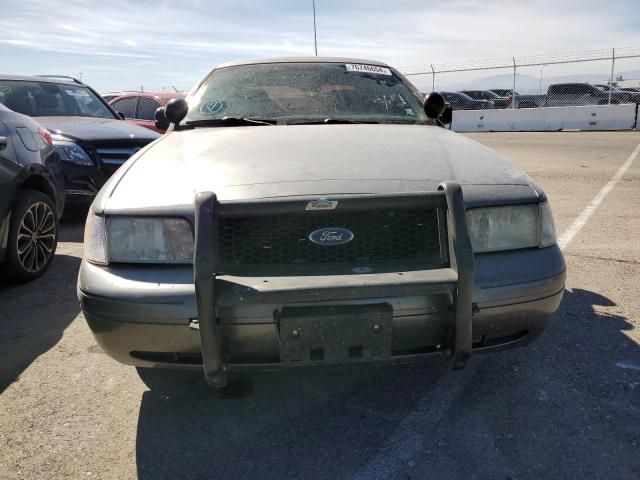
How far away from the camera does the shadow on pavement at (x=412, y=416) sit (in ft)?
6.97

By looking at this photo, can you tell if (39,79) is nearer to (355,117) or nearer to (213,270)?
(355,117)

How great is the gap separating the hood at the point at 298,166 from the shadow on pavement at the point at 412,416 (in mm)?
822

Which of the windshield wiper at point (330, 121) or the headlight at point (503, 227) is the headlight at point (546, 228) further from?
the windshield wiper at point (330, 121)

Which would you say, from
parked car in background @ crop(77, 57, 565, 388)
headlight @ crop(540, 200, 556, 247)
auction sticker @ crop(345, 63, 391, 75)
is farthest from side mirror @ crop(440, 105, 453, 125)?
headlight @ crop(540, 200, 556, 247)

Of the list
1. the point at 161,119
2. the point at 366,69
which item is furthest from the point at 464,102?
the point at 161,119

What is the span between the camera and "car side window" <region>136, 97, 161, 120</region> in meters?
10.4

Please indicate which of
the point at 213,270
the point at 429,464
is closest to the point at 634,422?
the point at 429,464

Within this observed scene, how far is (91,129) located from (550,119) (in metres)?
17.1

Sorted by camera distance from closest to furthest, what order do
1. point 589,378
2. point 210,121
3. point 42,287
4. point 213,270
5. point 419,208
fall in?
point 213,270 → point 419,208 → point 589,378 → point 210,121 → point 42,287

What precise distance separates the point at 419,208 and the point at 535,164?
9.48 metres

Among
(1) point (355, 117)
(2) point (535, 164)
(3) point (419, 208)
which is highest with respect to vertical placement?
(1) point (355, 117)

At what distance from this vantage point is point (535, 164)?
421 inches

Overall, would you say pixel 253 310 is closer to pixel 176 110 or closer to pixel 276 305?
pixel 276 305

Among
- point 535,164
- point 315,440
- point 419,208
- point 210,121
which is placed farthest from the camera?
point 535,164
